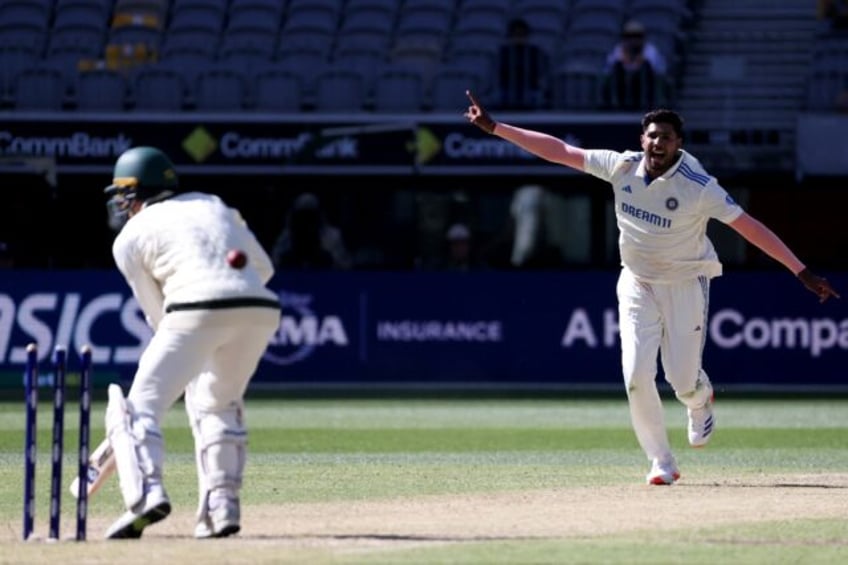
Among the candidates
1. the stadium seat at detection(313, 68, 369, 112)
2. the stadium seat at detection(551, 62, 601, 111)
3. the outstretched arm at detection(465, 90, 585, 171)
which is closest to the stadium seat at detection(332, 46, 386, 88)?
the stadium seat at detection(313, 68, 369, 112)

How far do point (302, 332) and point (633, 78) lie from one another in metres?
4.80

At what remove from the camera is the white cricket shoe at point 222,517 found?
26.8 ft

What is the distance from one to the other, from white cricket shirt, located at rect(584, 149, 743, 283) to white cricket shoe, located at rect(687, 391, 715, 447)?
0.86 m

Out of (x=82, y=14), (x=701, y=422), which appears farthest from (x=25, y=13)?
(x=701, y=422)

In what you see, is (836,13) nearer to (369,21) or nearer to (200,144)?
(369,21)

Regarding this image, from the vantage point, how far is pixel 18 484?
1115 centimetres

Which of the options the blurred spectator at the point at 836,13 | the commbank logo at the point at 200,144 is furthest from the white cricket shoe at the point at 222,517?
the blurred spectator at the point at 836,13

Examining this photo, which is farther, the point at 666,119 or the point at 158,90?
the point at 158,90

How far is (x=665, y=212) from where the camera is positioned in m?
10.9

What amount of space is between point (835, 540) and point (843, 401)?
11890 millimetres

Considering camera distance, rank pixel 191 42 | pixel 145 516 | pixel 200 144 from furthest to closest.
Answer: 1. pixel 191 42
2. pixel 200 144
3. pixel 145 516

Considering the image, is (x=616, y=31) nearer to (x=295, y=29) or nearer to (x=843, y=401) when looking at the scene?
(x=295, y=29)

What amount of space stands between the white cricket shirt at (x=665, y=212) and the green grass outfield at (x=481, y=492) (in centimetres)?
125

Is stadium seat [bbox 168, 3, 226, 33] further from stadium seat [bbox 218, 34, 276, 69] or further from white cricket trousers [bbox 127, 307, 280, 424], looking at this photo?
white cricket trousers [bbox 127, 307, 280, 424]
